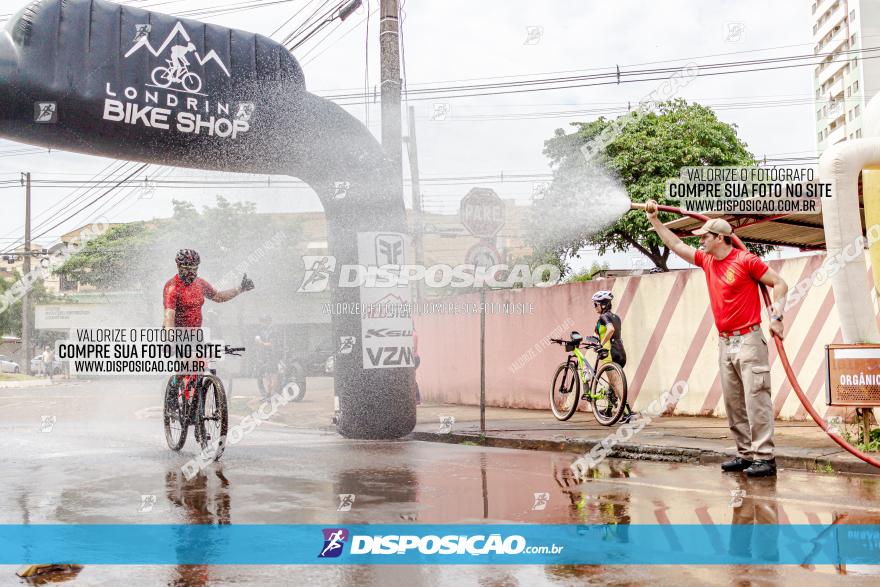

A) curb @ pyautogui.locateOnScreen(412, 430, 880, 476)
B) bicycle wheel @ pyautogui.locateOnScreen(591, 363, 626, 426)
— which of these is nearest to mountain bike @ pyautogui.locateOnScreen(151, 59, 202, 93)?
curb @ pyautogui.locateOnScreen(412, 430, 880, 476)

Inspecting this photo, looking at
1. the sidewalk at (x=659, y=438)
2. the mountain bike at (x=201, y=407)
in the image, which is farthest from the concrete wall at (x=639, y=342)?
the mountain bike at (x=201, y=407)

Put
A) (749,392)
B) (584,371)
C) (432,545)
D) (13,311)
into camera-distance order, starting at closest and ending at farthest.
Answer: (432,545), (749,392), (584,371), (13,311)

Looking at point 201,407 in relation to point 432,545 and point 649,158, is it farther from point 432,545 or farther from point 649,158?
point 649,158

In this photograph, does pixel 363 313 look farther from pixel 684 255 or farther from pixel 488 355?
pixel 488 355

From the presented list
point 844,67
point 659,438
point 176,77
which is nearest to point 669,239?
point 659,438

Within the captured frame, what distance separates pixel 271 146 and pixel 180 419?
11.1 ft

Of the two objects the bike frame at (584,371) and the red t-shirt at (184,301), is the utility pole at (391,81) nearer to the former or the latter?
the red t-shirt at (184,301)

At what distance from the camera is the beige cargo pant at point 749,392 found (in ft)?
24.5

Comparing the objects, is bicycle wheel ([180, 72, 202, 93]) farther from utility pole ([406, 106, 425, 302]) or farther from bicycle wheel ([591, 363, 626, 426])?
utility pole ([406, 106, 425, 302])

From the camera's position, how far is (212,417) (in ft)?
29.9

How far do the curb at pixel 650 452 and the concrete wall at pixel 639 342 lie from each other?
9.88 ft

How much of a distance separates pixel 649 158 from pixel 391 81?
70.6ft

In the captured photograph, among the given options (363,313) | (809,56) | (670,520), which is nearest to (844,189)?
(670,520)

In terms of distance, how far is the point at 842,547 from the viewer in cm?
481
